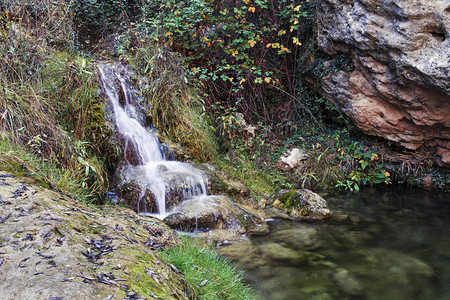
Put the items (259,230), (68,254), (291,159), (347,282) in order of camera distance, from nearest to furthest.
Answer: (68,254)
(347,282)
(259,230)
(291,159)

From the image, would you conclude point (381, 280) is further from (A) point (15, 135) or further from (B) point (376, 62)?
(A) point (15, 135)

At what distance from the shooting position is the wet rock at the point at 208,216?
12.4 ft

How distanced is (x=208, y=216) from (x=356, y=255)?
1.75m

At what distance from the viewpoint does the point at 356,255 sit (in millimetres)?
3434

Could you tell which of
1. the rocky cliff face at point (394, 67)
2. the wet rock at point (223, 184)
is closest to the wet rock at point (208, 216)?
the wet rock at point (223, 184)

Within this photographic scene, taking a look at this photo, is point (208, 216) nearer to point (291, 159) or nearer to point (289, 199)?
point (289, 199)

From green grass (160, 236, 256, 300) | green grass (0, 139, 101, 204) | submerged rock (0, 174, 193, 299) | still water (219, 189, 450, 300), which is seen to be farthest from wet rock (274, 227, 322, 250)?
green grass (0, 139, 101, 204)

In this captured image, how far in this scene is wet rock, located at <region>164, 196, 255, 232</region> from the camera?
3.77m

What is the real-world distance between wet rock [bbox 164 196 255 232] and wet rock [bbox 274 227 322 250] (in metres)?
0.48

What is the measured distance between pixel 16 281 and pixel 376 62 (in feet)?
17.8

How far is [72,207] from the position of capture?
2521 mm

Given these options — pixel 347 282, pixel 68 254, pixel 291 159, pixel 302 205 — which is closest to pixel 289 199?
pixel 302 205

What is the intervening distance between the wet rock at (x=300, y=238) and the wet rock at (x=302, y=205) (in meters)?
0.43

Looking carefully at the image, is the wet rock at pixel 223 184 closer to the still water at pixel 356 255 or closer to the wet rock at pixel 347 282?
the still water at pixel 356 255
